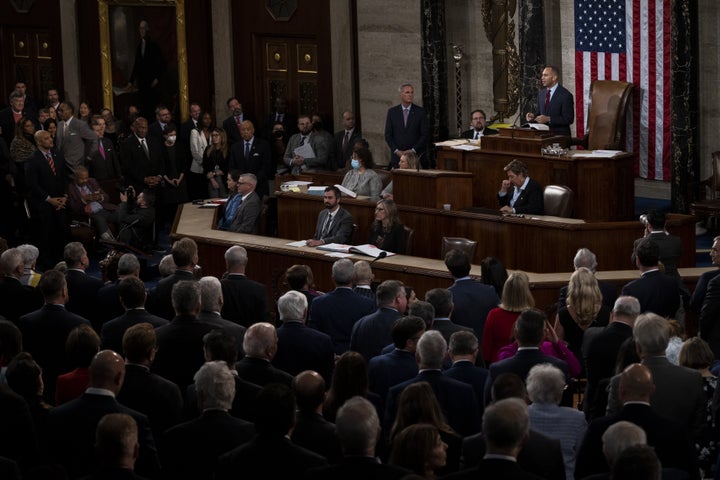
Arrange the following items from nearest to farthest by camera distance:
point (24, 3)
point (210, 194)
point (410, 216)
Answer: point (410, 216) < point (210, 194) < point (24, 3)

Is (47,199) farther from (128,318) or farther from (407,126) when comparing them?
(128,318)

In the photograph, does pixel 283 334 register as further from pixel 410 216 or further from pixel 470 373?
pixel 410 216

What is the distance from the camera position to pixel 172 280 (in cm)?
931

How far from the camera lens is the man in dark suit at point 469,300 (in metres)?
9.30

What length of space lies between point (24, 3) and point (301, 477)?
18210 millimetres

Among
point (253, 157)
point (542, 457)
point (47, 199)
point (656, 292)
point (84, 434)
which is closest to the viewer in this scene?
point (542, 457)

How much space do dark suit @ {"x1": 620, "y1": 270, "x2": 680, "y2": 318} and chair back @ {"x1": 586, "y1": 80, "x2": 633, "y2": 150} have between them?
7375 mm

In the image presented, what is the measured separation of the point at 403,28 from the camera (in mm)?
18297

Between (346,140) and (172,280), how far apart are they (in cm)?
823

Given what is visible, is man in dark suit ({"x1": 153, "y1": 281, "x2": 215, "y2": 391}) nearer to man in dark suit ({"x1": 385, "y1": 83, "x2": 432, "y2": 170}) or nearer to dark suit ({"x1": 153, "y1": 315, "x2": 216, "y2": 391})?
dark suit ({"x1": 153, "y1": 315, "x2": 216, "y2": 391})

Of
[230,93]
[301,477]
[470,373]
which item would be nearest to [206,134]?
[230,93]

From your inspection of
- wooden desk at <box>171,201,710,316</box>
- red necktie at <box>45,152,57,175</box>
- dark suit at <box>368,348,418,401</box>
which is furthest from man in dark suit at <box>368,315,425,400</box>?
red necktie at <box>45,152,57,175</box>

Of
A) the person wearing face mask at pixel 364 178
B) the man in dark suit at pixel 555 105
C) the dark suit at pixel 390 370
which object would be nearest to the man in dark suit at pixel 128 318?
the dark suit at pixel 390 370

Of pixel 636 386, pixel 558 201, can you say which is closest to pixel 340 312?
pixel 636 386
